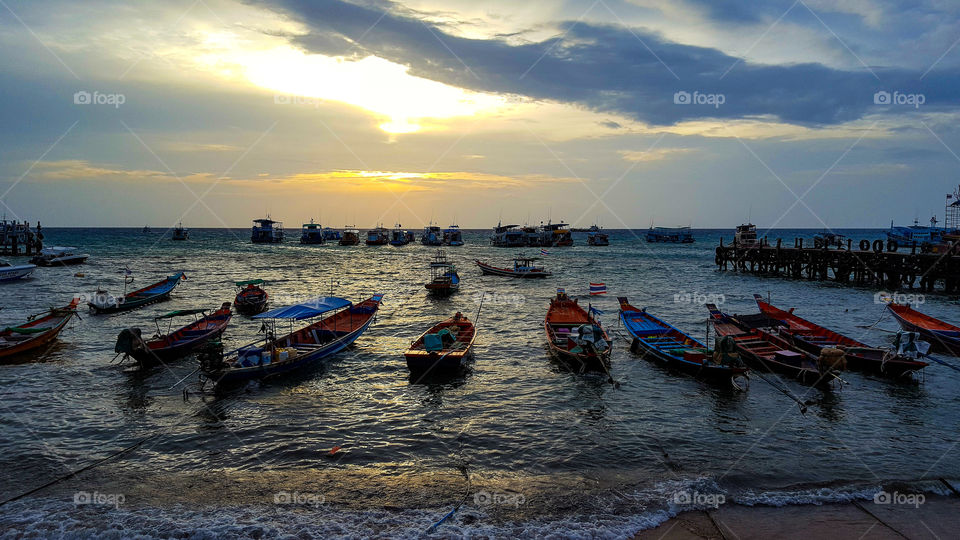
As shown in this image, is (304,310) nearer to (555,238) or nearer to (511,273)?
(511,273)

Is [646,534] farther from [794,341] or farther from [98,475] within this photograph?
[794,341]

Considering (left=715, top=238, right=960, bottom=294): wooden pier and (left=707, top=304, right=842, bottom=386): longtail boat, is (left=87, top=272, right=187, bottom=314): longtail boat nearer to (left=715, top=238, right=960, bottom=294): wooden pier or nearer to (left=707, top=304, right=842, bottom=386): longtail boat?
(left=707, top=304, right=842, bottom=386): longtail boat

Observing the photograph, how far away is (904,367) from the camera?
18.4m

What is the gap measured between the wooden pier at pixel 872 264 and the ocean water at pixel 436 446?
2798 centimetres

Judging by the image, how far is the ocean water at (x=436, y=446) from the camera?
1030cm

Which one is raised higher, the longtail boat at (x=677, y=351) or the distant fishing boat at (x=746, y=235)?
the distant fishing boat at (x=746, y=235)

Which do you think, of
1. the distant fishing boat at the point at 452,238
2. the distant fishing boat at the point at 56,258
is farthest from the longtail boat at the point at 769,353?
the distant fishing boat at the point at 452,238

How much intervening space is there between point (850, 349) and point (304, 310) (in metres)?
22.6

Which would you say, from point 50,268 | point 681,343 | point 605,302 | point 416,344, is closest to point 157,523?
point 416,344

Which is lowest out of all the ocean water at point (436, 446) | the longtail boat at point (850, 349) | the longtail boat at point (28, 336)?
the ocean water at point (436, 446)

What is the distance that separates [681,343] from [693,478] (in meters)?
11.2

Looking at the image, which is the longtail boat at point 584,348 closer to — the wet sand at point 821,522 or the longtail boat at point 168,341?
the wet sand at point 821,522

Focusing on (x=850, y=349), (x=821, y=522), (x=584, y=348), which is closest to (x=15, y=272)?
(x=584, y=348)

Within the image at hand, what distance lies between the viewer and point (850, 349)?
20156mm
